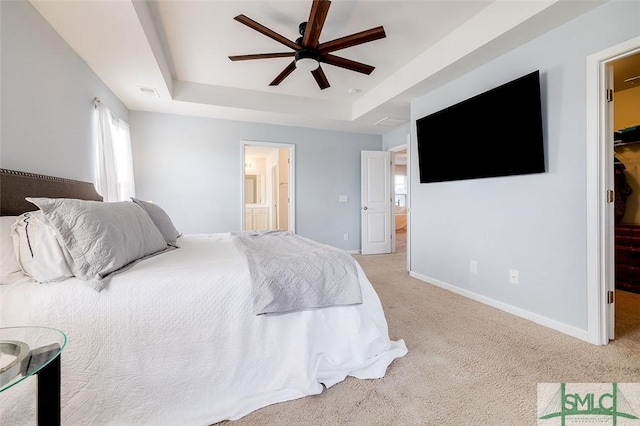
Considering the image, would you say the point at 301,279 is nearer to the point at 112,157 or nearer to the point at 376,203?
the point at 112,157

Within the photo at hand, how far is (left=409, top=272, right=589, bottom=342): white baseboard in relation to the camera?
2012mm

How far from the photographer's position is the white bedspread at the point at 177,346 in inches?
44.5

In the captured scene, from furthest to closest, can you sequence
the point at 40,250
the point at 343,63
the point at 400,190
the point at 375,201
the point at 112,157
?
the point at 400,190
the point at 375,201
the point at 112,157
the point at 343,63
the point at 40,250

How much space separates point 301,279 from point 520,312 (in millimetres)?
2189

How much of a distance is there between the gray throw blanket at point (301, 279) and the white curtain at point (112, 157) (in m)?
2.11

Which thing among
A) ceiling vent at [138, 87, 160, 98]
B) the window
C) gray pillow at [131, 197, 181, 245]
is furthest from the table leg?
the window

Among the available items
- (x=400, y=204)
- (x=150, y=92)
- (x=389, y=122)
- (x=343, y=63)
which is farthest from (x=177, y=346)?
(x=400, y=204)

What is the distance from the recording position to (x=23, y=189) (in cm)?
152

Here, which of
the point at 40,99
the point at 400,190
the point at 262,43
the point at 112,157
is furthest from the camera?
the point at 400,190

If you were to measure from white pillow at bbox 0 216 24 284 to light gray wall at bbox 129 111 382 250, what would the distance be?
2.96 meters

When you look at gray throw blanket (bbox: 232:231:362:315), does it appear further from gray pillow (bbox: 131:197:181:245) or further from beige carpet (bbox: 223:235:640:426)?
gray pillow (bbox: 131:197:181:245)

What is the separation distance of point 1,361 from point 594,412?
7.82 ft

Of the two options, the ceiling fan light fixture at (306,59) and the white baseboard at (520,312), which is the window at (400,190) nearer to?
the white baseboard at (520,312)

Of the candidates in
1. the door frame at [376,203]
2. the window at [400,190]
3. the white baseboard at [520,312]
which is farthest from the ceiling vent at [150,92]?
the window at [400,190]
